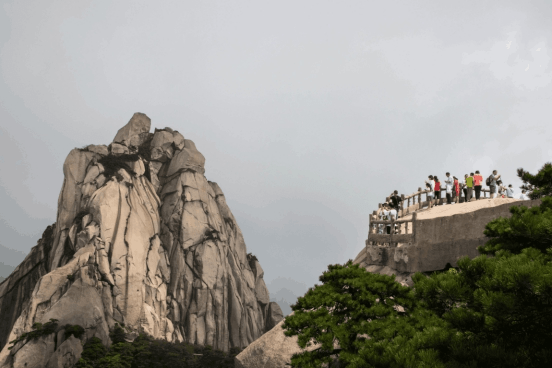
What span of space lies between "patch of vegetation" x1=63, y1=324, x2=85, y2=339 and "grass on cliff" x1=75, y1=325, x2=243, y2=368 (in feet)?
2.75

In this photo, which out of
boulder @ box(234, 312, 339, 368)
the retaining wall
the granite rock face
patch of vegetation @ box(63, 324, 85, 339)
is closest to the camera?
boulder @ box(234, 312, 339, 368)

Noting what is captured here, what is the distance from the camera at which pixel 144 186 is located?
161 feet

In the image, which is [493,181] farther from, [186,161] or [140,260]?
[186,161]

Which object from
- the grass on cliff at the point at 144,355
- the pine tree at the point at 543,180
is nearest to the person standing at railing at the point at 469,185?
the pine tree at the point at 543,180

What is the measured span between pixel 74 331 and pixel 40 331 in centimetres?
251

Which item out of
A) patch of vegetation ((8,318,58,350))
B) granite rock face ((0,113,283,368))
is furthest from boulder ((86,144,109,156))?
patch of vegetation ((8,318,58,350))

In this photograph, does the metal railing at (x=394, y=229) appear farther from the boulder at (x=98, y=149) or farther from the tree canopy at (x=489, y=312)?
the boulder at (x=98, y=149)

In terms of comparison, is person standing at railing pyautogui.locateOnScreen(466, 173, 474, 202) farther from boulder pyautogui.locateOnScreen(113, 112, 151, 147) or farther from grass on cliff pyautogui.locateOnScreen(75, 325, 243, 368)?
boulder pyautogui.locateOnScreen(113, 112, 151, 147)

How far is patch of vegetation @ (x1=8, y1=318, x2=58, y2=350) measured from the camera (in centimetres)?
3334

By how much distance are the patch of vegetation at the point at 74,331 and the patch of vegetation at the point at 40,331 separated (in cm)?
105

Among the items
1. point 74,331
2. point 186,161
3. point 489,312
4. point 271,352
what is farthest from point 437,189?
point 186,161

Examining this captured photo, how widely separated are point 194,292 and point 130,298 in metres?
7.34

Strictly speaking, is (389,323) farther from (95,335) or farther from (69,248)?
(69,248)

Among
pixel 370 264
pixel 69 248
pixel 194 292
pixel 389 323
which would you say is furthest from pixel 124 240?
pixel 389 323
